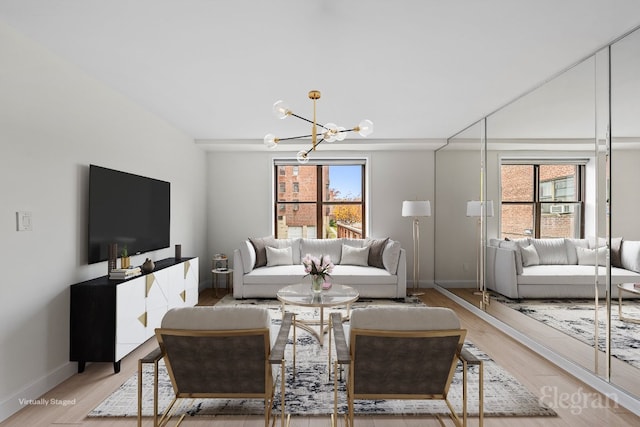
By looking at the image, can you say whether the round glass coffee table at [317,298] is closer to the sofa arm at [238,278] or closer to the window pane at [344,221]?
the sofa arm at [238,278]

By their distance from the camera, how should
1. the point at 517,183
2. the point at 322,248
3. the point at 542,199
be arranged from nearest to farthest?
1. the point at 542,199
2. the point at 517,183
3. the point at 322,248

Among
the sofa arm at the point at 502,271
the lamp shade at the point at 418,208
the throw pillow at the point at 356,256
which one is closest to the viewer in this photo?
the sofa arm at the point at 502,271

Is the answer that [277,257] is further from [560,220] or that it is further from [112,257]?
[560,220]

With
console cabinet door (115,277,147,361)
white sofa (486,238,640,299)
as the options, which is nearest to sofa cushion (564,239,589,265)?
white sofa (486,238,640,299)

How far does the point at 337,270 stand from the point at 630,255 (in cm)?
347

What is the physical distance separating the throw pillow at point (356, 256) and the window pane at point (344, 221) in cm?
76

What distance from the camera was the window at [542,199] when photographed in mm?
2799

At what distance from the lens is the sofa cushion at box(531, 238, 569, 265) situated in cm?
297

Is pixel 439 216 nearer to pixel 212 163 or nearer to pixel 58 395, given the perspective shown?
pixel 212 163

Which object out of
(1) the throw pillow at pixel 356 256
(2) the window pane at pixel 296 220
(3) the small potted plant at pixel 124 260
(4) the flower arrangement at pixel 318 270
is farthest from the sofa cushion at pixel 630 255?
(2) the window pane at pixel 296 220

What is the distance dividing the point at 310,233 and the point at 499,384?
423 centimetres

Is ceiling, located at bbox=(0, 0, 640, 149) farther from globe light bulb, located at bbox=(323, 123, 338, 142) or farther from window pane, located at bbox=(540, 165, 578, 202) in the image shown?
window pane, located at bbox=(540, 165, 578, 202)

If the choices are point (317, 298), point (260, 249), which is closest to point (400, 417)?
point (317, 298)

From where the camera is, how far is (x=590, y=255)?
267cm
